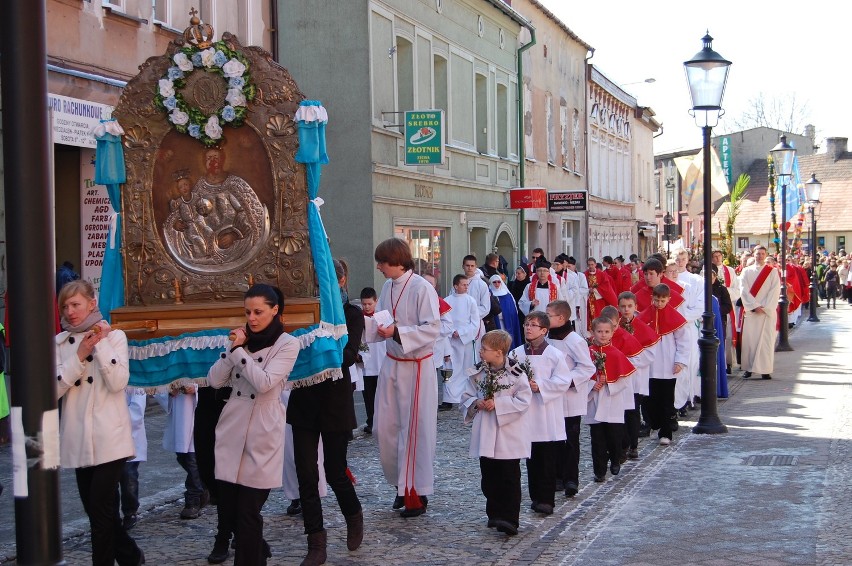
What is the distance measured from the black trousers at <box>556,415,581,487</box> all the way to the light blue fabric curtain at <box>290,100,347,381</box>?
2.63 metres

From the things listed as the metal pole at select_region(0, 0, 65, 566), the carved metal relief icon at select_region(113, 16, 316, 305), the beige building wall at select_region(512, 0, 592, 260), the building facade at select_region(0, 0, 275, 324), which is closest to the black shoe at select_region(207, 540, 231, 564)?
the carved metal relief icon at select_region(113, 16, 316, 305)

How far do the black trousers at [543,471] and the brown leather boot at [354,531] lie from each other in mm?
1586

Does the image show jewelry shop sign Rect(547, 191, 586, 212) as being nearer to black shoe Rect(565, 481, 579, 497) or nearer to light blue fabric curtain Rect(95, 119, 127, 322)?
black shoe Rect(565, 481, 579, 497)

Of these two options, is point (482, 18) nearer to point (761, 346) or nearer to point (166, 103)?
point (761, 346)

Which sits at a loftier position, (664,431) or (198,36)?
(198,36)

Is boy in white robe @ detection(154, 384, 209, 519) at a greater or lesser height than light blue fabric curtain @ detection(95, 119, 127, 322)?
lesser

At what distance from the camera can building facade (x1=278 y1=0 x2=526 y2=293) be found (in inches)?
816

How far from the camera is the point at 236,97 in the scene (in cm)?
790

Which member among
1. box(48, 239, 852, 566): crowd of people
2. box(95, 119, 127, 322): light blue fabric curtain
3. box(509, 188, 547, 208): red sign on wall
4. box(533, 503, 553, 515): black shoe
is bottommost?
box(533, 503, 553, 515): black shoe

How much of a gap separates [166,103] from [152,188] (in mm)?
568

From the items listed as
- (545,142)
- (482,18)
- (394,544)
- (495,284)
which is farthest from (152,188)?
(545,142)

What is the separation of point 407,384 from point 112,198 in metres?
2.43

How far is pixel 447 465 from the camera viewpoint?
10961 millimetres

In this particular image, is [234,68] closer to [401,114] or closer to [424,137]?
[424,137]
